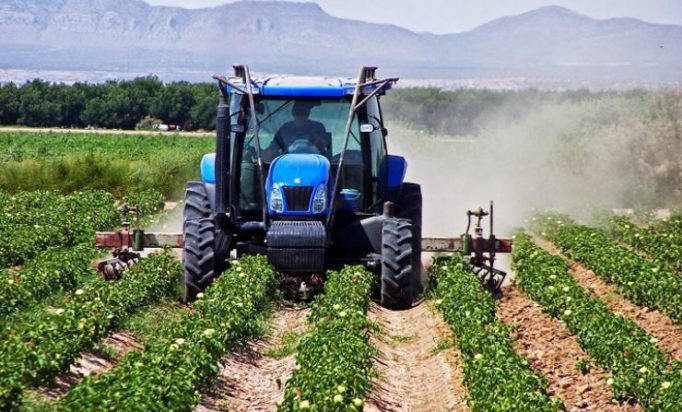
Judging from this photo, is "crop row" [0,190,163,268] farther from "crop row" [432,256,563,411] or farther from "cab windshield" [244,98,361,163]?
"crop row" [432,256,563,411]

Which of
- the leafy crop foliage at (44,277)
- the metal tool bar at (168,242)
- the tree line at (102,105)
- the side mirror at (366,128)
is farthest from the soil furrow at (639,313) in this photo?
the tree line at (102,105)

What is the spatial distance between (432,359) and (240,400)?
243cm

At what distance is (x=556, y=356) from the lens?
34.8ft

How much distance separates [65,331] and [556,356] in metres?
4.42

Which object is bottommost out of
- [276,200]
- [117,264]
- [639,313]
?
[639,313]

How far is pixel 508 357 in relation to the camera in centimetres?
930

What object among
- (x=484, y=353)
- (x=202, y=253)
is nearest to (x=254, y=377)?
(x=484, y=353)

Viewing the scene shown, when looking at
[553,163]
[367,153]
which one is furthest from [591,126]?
[367,153]

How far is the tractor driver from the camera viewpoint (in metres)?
12.9

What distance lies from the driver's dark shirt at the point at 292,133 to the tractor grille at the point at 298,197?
0.74 metres

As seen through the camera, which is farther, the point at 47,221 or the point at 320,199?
the point at 47,221

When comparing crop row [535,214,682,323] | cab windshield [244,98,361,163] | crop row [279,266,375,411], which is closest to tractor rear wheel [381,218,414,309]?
crop row [279,266,375,411]

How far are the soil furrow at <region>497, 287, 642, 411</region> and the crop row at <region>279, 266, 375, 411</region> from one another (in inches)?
61.8

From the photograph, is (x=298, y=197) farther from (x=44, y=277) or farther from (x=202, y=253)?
(x=44, y=277)
